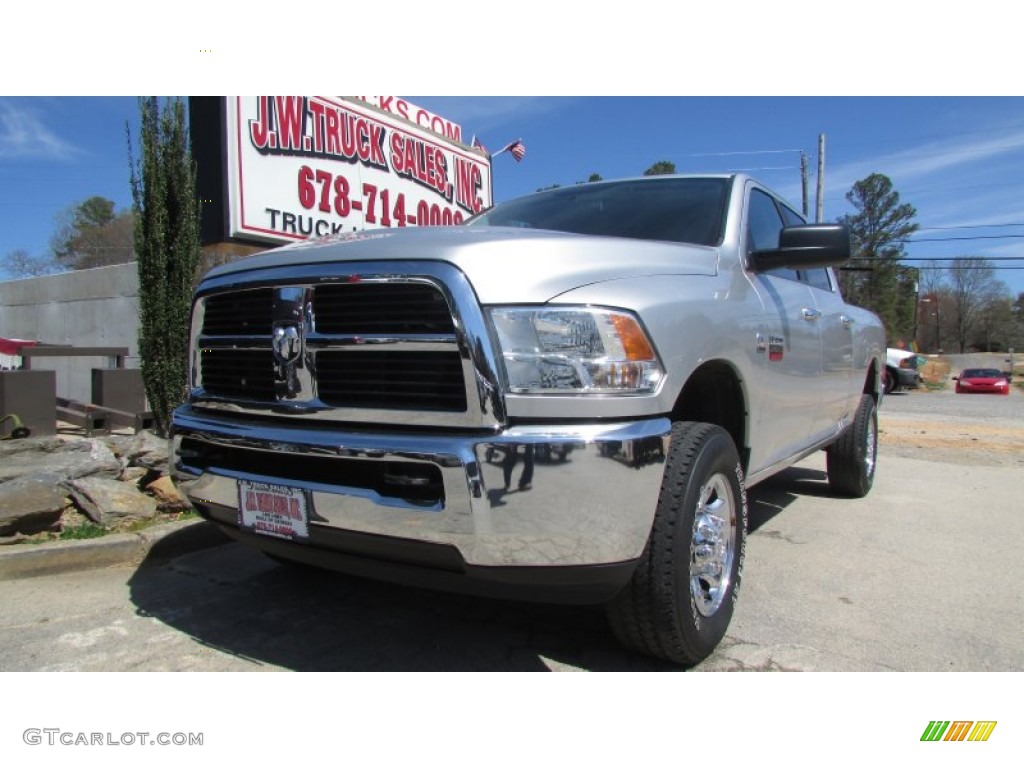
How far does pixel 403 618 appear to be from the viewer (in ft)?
9.73

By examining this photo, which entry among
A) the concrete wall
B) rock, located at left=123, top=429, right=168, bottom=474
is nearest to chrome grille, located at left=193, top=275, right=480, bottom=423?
rock, located at left=123, top=429, right=168, bottom=474

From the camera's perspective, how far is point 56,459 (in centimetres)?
470

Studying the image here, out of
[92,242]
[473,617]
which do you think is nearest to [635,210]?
[473,617]

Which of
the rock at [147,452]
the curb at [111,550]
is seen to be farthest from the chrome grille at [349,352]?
the rock at [147,452]

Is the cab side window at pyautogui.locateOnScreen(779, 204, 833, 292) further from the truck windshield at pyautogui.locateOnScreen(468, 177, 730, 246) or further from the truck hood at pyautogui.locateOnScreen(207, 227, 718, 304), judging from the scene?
the truck hood at pyautogui.locateOnScreen(207, 227, 718, 304)

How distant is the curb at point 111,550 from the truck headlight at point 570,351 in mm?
2221

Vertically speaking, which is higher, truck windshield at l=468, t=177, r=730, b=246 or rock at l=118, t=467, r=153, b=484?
truck windshield at l=468, t=177, r=730, b=246

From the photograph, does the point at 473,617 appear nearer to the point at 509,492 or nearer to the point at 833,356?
the point at 509,492

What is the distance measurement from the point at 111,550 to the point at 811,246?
12.4ft

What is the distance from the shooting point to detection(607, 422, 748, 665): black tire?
2.18 m

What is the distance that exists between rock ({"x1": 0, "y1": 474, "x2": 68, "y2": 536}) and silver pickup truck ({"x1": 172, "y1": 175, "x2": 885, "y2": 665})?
68.9 inches

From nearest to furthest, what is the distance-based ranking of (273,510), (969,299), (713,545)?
(273,510)
(713,545)
(969,299)

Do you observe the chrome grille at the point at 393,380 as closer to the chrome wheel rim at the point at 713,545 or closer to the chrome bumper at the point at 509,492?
the chrome bumper at the point at 509,492
